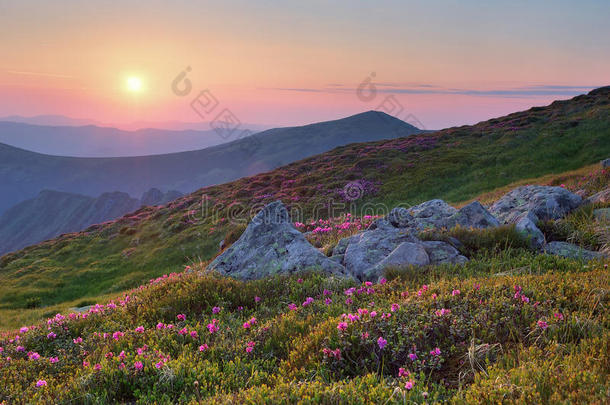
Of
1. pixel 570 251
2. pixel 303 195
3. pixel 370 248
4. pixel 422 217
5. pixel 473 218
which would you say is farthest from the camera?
pixel 303 195

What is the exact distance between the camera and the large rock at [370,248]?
9.16m

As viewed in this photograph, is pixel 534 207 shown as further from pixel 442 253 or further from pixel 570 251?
pixel 442 253

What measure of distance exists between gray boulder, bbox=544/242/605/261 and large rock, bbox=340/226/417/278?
10.7 ft

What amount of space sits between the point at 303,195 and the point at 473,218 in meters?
28.2

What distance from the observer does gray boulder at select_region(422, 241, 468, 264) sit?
28.4ft

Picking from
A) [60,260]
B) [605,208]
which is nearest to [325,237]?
[605,208]

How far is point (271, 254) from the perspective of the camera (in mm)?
9914

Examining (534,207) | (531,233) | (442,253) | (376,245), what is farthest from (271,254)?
(534,207)

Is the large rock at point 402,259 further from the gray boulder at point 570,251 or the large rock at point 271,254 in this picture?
the gray boulder at point 570,251

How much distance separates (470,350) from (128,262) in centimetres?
3146

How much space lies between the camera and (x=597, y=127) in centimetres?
3841

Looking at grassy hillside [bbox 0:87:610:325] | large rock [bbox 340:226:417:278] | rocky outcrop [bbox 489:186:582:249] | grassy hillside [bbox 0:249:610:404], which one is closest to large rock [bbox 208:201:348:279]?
large rock [bbox 340:226:417:278]

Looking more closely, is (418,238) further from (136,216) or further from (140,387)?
(136,216)

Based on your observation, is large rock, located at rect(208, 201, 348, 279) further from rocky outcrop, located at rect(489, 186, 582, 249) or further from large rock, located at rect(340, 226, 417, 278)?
rocky outcrop, located at rect(489, 186, 582, 249)
